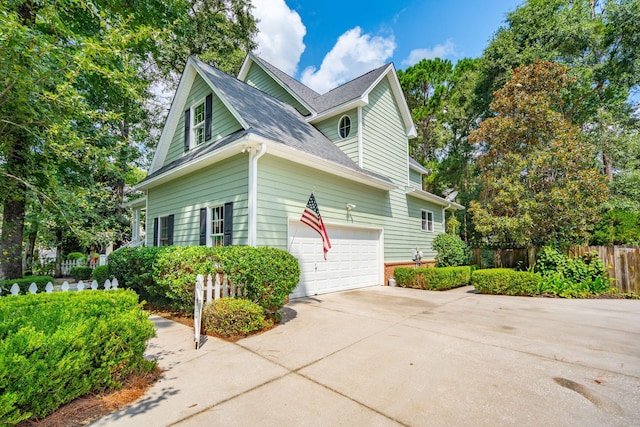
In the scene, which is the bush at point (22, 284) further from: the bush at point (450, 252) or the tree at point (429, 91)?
the tree at point (429, 91)

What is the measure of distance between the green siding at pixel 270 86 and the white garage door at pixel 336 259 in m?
5.86

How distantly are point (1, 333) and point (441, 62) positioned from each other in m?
25.1

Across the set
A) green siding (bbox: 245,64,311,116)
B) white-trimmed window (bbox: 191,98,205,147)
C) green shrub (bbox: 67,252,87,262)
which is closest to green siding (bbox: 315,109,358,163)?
green siding (bbox: 245,64,311,116)

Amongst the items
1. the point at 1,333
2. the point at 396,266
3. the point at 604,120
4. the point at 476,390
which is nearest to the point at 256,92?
the point at 396,266

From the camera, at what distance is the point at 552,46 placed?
15.1m

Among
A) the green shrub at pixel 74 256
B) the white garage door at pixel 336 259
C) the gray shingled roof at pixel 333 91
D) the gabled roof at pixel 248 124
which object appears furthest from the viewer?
the green shrub at pixel 74 256

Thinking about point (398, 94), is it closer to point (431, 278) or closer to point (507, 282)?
point (431, 278)

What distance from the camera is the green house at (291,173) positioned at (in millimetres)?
7574

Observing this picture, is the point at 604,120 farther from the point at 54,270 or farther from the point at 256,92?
the point at 54,270

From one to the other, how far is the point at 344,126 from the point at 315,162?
13.6 ft

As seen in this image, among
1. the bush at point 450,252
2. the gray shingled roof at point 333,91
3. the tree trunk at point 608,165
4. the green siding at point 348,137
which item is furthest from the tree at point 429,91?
the green siding at point 348,137

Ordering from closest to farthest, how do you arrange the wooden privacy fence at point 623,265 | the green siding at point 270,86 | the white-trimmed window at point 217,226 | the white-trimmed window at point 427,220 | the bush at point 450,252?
the white-trimmed window at point 217,226 → the wooden privacy fence at point 623,265 → the green siding at point 270,86 → the bush at point 450,252 → the white-trimmed window at point 427,220

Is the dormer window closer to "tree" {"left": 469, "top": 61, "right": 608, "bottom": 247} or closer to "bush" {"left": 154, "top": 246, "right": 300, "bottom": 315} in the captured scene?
"bush" {"left": 154, "top": 246, "right": 300, "bottom": 315}

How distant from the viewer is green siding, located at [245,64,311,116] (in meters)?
12.7
